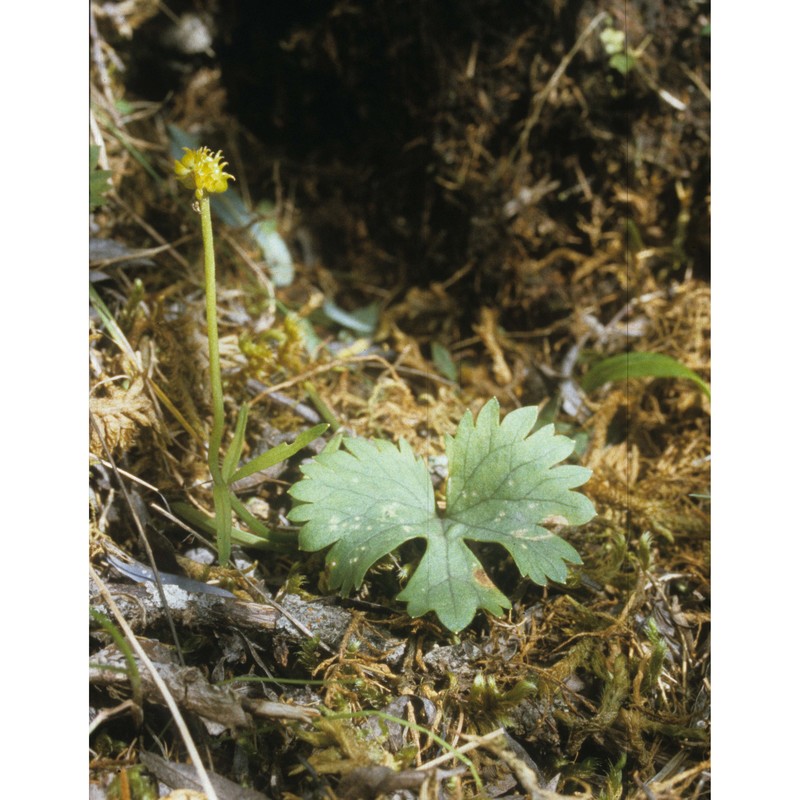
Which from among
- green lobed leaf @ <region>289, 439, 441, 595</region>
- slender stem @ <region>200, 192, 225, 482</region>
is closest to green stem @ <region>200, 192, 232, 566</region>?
slender stem @ <region>200, 192, 225, 482</region>

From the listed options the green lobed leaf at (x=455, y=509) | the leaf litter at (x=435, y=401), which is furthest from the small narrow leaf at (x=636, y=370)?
the green lobed leaf at (x=455, y=509)

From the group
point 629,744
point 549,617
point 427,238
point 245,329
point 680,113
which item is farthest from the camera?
point 427,238

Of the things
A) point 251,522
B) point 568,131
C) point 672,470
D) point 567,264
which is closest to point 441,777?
point 251,522

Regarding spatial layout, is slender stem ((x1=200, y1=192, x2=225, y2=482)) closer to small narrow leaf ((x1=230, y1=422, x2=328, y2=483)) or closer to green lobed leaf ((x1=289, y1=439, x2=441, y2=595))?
small narrow leaf ((x1=230, y1=422, x2=328, y2=483))

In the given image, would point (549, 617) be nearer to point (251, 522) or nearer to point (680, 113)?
point (251, 522)

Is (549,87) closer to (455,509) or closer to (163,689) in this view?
(455,509)

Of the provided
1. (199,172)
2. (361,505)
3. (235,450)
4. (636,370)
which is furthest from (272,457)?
(636,370)

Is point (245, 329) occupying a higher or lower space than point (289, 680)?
higher
